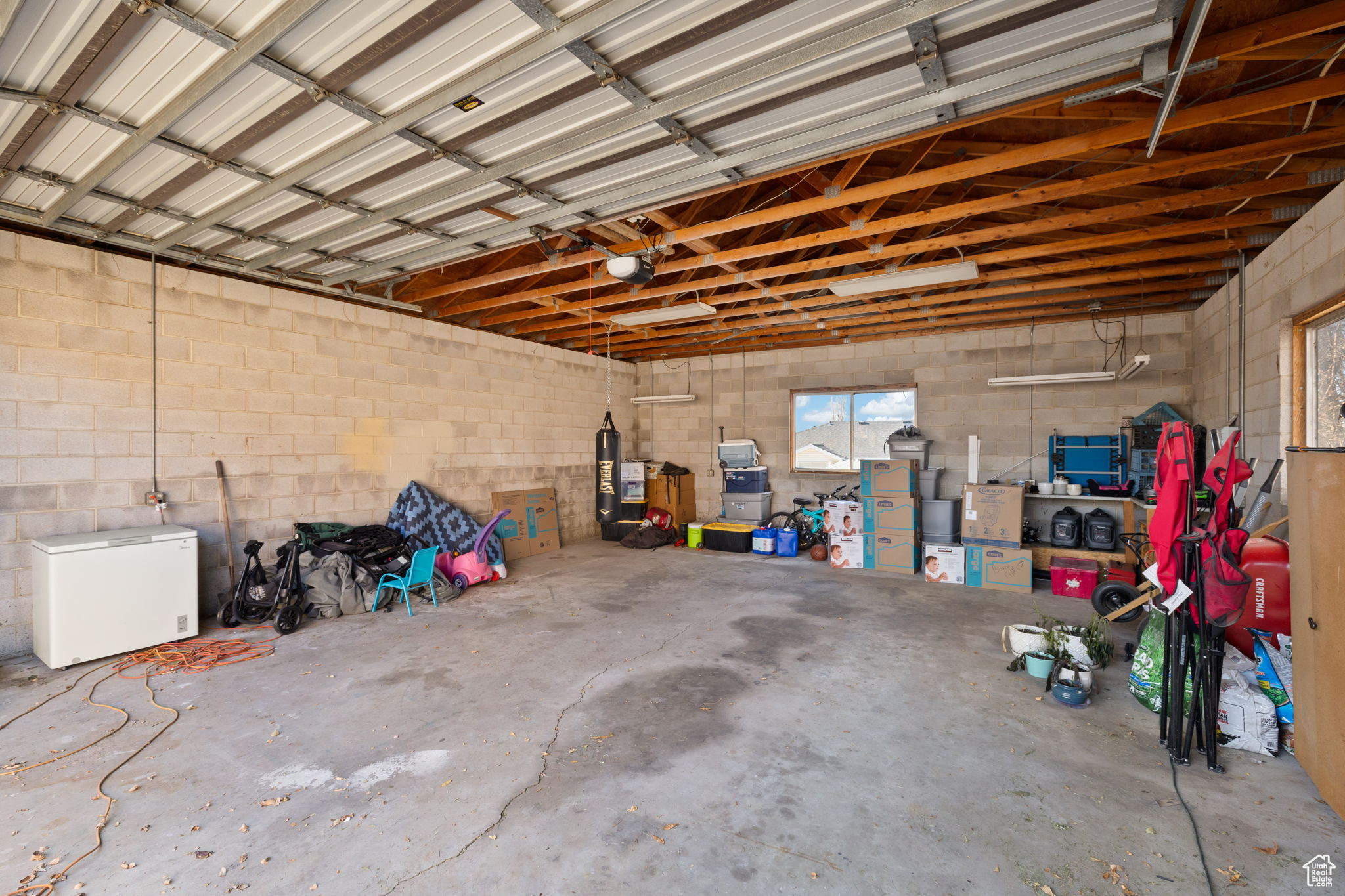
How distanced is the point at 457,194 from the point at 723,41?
1.91 metres

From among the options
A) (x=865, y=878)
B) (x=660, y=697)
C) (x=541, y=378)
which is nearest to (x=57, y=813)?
(x=660, y=697)

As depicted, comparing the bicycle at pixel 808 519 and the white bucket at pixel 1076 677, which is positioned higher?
the bicycle at pixel 808 519

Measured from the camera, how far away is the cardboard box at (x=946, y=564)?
5.93 m

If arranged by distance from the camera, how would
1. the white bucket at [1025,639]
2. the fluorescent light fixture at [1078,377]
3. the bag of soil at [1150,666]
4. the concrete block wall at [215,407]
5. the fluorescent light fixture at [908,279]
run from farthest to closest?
the fluorescent light fixture at [1078,377], the fluorescent light fixture at [908,279], the concrete block wall at [215,407], the white bucket at [1025,639], the bag of soil at [1150,666]

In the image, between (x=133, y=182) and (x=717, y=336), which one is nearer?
(x=133, y=182)

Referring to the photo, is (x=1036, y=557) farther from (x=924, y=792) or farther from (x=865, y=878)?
(x=865, y=878)

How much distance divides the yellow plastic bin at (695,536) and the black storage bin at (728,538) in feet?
0.13

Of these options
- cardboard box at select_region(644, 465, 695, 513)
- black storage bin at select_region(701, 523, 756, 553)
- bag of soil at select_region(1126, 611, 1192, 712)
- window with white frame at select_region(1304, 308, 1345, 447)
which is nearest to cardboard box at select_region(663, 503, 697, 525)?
cardboard box at select_region(644, 465, 695, 513)

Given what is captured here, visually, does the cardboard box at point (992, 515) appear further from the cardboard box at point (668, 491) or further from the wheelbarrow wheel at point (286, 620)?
the wheelbarrow wheel at point (286, 620)

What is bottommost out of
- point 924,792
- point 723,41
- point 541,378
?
point 924,792

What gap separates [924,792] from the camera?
7.59ft

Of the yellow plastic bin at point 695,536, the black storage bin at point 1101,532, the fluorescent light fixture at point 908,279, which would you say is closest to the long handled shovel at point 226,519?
the yellow plastic bin at point 695,536

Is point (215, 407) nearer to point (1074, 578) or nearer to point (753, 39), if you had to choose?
point (753, 39)

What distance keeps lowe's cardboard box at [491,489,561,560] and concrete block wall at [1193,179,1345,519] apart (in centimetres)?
712
